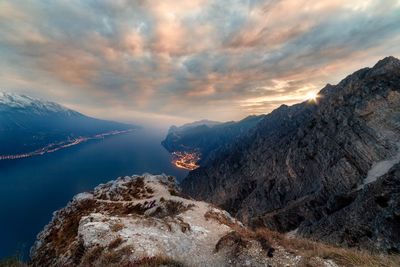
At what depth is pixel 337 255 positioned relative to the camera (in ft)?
39.1

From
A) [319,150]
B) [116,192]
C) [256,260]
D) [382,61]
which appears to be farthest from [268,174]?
[256,260]

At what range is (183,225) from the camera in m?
25.2

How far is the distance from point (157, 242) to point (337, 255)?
13.3 meters

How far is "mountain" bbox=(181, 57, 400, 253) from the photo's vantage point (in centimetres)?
4706

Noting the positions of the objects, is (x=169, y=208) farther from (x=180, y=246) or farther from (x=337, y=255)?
(x=337, y=255)

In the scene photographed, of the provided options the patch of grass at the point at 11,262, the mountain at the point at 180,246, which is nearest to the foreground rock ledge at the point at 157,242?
the mountain at the point at 180,246

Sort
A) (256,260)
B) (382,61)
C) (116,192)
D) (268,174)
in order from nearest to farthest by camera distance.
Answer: (256,260) < (116,192) < (382,61) < (268,174)

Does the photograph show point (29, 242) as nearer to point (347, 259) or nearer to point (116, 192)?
point (116, 192)

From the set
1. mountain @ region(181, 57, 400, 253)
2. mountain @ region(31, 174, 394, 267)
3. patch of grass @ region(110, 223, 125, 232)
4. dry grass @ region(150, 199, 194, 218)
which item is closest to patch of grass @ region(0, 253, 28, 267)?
mountain @ region(31, 174, 394, 267)

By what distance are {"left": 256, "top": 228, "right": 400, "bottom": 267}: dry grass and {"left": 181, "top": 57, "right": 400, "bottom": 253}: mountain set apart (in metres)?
31.4

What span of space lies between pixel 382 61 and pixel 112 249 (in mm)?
144145

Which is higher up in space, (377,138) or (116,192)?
(377,138)

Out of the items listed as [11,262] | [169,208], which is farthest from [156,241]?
[169,208]

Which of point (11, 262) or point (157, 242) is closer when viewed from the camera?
point (11, 262)
